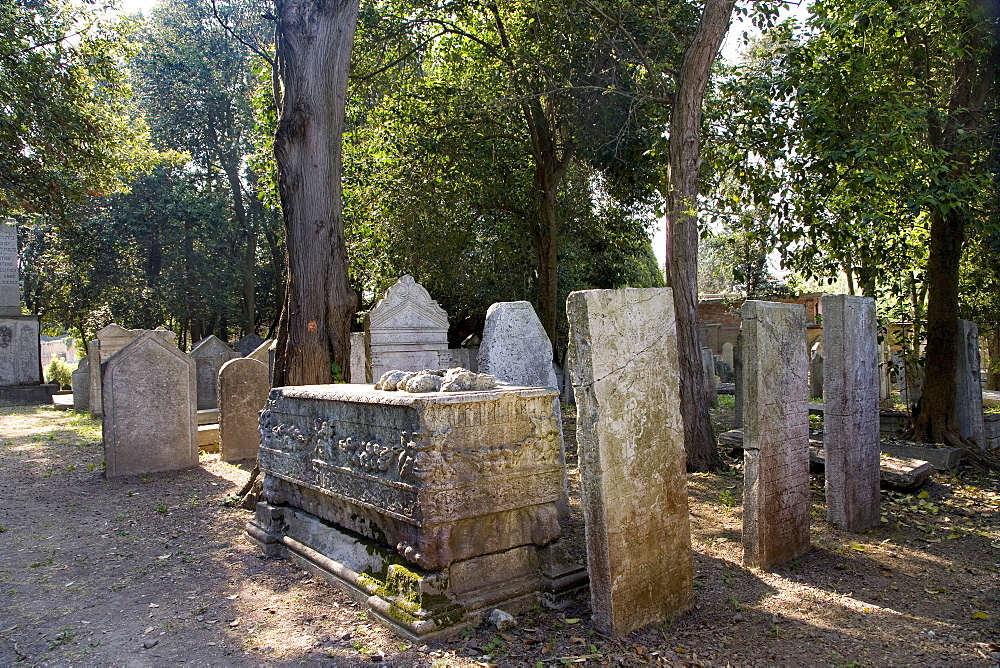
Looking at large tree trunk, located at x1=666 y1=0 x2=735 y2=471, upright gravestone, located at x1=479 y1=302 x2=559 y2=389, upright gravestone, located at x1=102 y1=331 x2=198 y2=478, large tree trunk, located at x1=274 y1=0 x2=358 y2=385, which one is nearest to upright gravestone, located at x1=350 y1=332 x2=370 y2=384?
upright gravestone, located at x1=102 y1=331 x2=198 y2=478

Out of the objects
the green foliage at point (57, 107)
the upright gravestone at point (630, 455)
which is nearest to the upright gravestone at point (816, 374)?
the upright gravestone at point (630, 455)

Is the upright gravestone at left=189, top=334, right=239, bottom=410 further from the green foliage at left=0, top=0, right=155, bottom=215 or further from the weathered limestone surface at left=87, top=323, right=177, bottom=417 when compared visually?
the green foliage at left=0, top=0, right=155, bottom=215

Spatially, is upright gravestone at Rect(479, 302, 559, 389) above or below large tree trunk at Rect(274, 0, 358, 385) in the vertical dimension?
below

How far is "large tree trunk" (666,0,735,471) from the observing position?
7703 mm

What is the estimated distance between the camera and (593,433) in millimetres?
3566

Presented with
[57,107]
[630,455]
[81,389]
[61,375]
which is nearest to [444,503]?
[630,455]

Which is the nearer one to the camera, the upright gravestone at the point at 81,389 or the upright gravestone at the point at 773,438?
the upright gravestone at the point at 773,438

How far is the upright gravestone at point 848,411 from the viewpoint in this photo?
5293mm

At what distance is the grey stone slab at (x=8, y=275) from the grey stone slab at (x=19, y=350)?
33 centimetres

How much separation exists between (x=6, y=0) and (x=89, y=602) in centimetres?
1142

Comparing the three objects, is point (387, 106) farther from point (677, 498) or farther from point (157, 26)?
point (157, 26)

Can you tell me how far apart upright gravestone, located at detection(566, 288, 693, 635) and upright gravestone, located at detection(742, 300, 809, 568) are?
878 millimetres

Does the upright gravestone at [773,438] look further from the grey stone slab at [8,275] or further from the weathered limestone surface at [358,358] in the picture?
the grey stone slab at [8,275]

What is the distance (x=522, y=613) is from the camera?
3998 mm
